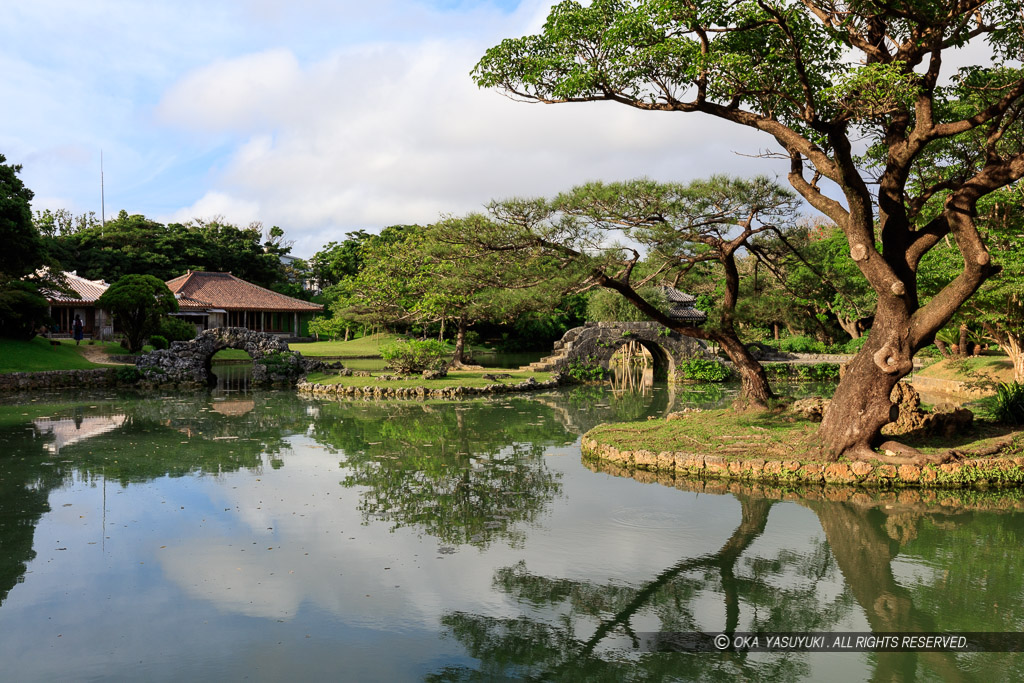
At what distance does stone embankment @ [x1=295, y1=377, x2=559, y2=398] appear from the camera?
2434 cm

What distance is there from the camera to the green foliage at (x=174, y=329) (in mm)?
35781

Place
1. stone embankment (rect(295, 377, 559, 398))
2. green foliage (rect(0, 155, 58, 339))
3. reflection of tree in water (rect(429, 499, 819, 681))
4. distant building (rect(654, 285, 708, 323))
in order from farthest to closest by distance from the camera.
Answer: distant building (rect(654, 285, 708, 323)) < green foliage (rect(0, 155, 58, 339)) < stone embankment (rect(295, 377, 559, 398)) < reflection of tree in water (rect(429, 499, 819, 681))

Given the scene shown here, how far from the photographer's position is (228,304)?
1670 inches

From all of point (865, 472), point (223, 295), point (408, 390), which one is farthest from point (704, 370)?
point (223, 295)

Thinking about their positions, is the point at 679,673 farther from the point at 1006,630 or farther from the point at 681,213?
the point at 681,213

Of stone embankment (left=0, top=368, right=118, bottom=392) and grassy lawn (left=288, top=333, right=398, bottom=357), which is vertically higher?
grassy lawn (left=288, top=333, right=398, bottom=357)

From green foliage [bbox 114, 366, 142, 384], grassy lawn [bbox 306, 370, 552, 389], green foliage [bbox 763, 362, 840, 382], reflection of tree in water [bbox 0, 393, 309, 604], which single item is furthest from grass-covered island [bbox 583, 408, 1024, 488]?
green foliage [bbox 114, 366, 142, 384]

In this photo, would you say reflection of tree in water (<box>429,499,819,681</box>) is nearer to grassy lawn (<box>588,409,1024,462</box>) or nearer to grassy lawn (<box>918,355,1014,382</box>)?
grassy lawn (<box>588,409,1024,462</box>)

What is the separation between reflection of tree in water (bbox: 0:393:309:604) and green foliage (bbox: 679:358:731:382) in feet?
53.5

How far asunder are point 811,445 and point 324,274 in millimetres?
49497

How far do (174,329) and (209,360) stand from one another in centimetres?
804

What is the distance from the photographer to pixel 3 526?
9.09 metres

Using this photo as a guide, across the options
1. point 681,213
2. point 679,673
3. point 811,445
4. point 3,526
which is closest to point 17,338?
point 3,526

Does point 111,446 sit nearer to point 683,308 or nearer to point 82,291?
point 82,291
